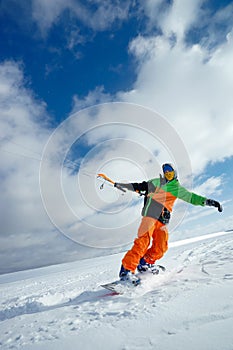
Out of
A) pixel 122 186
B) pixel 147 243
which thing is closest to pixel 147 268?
pixel 147 243

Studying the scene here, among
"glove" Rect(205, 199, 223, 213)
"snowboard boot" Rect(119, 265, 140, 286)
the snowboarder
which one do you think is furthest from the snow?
"glove" Rect(205, 199, 223, 213)

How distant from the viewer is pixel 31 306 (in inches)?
149

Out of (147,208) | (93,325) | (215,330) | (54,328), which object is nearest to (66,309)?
(54,328)

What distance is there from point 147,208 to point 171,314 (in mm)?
2748

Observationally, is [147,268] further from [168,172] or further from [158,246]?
[168,172]

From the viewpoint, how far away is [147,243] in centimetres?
438

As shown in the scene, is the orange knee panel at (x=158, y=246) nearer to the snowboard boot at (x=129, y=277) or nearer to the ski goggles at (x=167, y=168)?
the snowboard boot at (x=129, y=277)

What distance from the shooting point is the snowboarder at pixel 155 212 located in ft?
14.1

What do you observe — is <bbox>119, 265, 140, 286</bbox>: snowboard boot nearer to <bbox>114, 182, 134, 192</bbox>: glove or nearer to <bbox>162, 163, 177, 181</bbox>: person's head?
<bbox>114, 182, 134, 192</bbox>: glove

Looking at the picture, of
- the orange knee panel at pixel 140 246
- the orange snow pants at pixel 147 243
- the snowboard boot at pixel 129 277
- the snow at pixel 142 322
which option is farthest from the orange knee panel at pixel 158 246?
the snow at pixel 142 322

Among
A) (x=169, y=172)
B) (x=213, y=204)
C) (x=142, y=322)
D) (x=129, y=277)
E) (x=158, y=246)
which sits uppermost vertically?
(x=169, y=172)

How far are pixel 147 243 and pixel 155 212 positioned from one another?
2.34ft

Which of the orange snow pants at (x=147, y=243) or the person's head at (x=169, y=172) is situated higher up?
the person's head at (x=169, y=172)

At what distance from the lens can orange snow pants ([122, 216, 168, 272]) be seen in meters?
4.21
